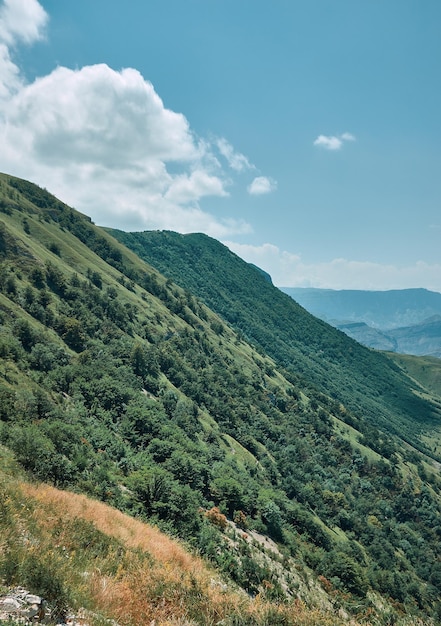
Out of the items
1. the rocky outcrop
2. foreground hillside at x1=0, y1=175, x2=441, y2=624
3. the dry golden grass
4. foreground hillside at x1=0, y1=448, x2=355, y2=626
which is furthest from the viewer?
foreground hillside at x1=0, y1=175, x2=441, y2=624

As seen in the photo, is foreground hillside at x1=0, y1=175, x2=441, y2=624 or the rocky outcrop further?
foreground hillside at x1=0, y1=175, x2=441, y2=624

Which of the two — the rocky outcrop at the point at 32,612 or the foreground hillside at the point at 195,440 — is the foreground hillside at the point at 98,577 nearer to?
the rocky outcrop at the point at 32,612

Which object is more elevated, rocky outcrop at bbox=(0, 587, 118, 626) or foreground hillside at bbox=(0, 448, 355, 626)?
rocky outcrop at bbox=(0, 587, 118, 626)

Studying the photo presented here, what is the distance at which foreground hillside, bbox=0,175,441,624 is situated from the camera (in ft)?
95.8

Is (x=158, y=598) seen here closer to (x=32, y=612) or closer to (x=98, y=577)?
(x=98, y=577)

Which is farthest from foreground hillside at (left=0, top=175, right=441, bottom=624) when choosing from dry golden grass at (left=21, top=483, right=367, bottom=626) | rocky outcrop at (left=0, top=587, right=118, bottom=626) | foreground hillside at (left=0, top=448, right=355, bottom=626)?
rocky outcrop at (left=0, top=587, right=118, bottom=626)

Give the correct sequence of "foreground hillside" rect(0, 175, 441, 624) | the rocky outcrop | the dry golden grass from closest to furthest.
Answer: the rocky outcrop < the dry golden grass < "foreground hillside" rect(0, 175, 441, 624)

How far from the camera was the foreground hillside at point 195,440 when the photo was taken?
29.2m

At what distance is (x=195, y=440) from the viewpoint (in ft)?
268

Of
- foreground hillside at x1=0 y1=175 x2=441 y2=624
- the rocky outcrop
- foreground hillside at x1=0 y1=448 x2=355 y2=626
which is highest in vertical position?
the rocky outcrop

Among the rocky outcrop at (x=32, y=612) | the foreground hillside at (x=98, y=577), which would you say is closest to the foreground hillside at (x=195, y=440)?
the foreground hillside at (x=98, y=577)

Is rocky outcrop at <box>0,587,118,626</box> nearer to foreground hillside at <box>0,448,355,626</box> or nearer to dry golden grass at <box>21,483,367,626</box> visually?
foreground hillside at <box>0,448,355,626</box>

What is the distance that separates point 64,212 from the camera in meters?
184

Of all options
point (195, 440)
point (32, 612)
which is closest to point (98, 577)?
point (32, 612)
